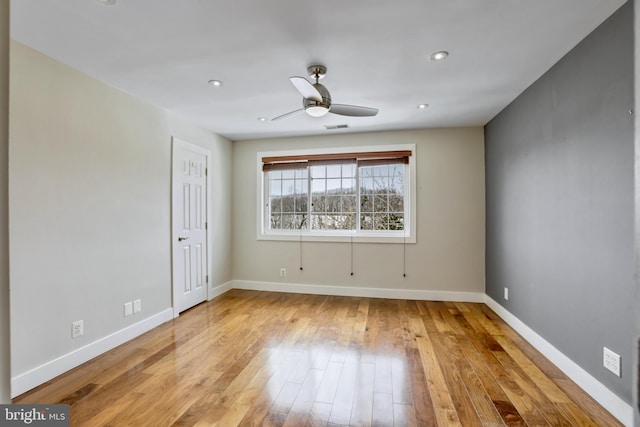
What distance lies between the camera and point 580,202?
218cm

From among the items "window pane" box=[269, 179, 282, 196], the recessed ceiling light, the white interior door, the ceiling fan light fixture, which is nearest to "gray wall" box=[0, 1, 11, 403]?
the ceiling fan light fixture

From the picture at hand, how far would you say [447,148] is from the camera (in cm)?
425

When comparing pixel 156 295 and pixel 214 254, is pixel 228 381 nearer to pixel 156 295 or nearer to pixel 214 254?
pixel 156 295

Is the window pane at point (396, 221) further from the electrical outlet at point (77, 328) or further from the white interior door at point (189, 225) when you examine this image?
the electrical outlet at point (77, 328)

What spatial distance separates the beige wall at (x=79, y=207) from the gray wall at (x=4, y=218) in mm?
1888

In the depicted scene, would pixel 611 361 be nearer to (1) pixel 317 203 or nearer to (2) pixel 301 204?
(1) pixel 317 203

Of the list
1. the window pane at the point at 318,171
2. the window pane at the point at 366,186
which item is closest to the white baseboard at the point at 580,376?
the window pane at the point at 366,186

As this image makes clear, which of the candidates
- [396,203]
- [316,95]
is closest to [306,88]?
[316,95]

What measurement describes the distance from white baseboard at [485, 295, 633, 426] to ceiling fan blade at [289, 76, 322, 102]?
268 centimetres

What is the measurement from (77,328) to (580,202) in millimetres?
3950

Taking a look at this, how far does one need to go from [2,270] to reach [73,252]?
221 centimetres

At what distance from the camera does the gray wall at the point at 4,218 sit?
0.69 m

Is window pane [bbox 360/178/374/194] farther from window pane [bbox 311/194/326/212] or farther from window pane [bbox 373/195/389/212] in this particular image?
window pane [bbox 311/194/326/212]

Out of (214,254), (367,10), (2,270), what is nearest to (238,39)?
(367,10)
